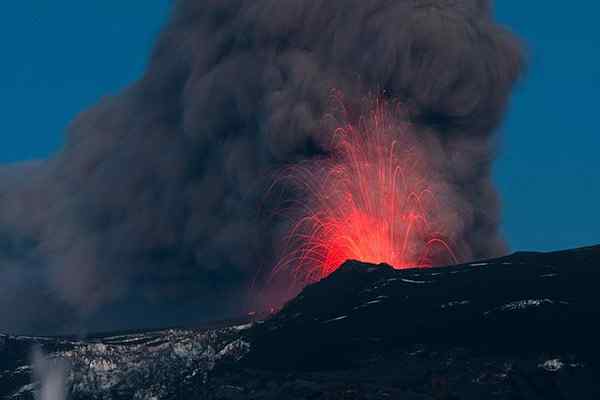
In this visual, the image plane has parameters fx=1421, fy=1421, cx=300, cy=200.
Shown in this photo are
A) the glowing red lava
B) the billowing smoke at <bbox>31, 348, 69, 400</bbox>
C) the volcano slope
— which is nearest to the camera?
the volcano slope

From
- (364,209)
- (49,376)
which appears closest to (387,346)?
(49,376)

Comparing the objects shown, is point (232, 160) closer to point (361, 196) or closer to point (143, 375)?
point (361, 196)

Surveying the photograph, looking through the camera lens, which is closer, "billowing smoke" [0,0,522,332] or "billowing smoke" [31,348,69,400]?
Answer: "billowing smoke" [31,348,69,400]

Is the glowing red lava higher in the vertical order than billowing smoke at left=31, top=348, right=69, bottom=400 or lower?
higher

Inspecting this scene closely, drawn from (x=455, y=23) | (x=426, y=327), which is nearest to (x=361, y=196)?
(x=455, y=23)

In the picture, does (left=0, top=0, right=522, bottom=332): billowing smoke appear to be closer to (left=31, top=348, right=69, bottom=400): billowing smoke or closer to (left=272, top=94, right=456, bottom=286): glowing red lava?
(left=272, top=94, right=456, bottom=286): glowing red lava

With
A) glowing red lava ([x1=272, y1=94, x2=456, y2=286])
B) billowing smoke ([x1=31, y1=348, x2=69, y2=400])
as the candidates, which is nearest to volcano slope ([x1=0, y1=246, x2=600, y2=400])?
billowing smoke ([x1=31, y1=348, x2=69, y2=400])

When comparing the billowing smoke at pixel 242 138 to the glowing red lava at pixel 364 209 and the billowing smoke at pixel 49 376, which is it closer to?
the glowing red lava at pixel 364 209

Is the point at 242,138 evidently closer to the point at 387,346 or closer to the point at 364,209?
the point at 364,209
